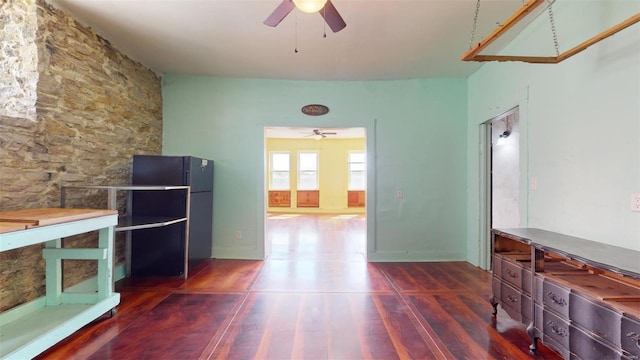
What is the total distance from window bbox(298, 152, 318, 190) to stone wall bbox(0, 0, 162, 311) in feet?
21.6

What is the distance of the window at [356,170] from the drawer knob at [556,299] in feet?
27.0

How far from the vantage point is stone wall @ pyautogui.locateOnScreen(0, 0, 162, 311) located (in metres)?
2.23

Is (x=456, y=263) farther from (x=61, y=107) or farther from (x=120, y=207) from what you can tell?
(x=61, y=107)

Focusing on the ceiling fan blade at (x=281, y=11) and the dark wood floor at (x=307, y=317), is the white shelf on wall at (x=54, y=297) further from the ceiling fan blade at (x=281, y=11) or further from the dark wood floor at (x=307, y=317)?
the ceiling fan blade at (x=281, y=11)

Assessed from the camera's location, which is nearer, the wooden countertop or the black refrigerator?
the wooden countertop

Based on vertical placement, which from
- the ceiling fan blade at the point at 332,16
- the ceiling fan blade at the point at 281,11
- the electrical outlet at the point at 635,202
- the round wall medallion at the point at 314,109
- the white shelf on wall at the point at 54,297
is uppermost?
the ceiling fan blade at the point at 281,11

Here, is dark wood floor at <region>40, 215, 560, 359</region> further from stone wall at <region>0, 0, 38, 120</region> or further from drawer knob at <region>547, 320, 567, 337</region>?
stone wall at <region>0, 0, 38, 120</region>

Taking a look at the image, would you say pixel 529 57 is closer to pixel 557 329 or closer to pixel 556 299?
pixel 556 299

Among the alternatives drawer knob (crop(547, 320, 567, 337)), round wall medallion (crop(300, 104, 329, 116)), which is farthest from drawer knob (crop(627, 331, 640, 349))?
round wall medallion (crop(300, 104, 329, 116))

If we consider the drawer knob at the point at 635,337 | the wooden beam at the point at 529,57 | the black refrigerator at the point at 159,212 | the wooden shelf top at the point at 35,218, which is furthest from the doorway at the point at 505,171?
the wooden shelf top at the point at 35,218

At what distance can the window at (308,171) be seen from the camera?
1003cm

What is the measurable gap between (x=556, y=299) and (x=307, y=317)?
1826 mm

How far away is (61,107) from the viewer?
263 centimetres

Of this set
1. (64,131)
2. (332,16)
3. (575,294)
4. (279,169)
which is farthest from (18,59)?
(279,169)
